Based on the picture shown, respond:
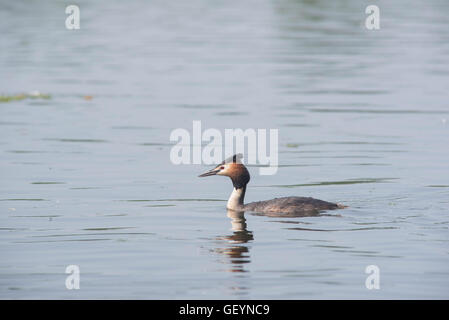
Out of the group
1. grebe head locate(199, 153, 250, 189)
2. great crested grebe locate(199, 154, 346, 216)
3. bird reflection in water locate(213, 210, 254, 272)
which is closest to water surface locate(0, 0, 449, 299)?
bird reflection in water locate(213, 210, 254, 272)

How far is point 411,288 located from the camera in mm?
12117

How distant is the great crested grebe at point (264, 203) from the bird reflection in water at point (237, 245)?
31 cm

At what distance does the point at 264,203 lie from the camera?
54.1 ft

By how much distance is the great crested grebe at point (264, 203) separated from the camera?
1598 cm

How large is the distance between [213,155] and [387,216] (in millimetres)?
6616

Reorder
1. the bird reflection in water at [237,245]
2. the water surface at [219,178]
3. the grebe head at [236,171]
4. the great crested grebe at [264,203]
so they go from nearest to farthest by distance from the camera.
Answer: the water surface at [219,178] → the bird reflection in water at [237,245] → the great crested grebe at [264,203] → the grebe head at [236,171]

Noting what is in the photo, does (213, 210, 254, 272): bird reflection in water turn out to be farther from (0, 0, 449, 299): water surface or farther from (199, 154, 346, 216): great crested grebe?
(199, 154, 346, 216): great crested grebe

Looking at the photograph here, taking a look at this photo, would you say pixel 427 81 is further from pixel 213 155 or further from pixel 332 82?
pixel 213 155

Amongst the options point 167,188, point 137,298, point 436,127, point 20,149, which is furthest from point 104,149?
point 137,298

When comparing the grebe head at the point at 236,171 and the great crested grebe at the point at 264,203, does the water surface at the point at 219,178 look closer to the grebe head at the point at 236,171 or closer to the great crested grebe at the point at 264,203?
the great crested grebe at the point at 264,203

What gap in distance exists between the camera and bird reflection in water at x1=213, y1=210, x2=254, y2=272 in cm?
1338

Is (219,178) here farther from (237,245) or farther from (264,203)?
(237,245)

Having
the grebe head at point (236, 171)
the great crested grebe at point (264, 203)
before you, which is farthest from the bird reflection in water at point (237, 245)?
the grebe head at point (236, 171)

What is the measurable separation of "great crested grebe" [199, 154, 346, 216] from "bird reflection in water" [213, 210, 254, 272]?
0.31 meters
